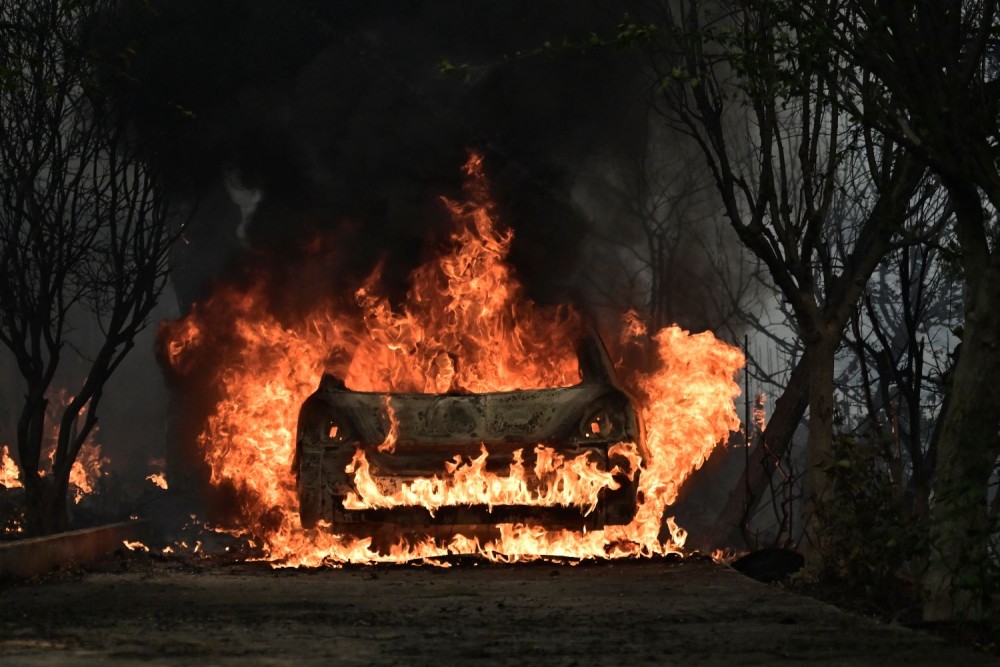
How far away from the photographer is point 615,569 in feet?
35.3

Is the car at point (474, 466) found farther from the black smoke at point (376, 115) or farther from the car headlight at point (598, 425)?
the black smoke at point (376, 115)

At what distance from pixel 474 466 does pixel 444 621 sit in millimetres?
3704

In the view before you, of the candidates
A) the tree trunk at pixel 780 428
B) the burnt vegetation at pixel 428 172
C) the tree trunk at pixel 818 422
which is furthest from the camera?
the tree trunk at pixel 780 428

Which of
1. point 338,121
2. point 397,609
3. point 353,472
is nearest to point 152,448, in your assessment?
point 338,121

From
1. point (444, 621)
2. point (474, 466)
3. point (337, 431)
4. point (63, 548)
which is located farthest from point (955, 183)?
point (63, 548)

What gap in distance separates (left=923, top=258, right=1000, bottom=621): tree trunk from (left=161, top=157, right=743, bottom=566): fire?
3.98m

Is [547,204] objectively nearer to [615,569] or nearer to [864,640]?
[615,569]

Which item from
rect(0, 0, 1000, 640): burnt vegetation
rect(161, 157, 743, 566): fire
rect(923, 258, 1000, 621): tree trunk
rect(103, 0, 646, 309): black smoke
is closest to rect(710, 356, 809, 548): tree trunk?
rect(0, 0, 1000, 640): burnt vegetation

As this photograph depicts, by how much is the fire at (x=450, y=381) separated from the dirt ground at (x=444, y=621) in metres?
0.83

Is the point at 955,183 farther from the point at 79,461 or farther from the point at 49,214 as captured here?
the point at 79,461

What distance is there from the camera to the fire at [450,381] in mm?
10875

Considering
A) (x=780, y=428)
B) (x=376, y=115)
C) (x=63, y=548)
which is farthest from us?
(x=376, y=115)

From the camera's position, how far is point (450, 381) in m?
13.3

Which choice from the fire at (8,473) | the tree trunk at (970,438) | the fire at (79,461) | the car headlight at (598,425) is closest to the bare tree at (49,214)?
the car headlight at (598,425)
